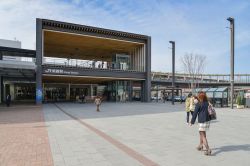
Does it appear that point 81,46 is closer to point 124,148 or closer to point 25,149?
point 25,149

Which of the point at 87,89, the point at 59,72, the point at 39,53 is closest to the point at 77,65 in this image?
the point at 59,72

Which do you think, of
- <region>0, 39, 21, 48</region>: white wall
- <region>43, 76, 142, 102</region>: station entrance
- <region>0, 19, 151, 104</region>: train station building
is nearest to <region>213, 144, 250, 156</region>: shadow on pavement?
<region>0, 19, 151, 104</region>: train station building

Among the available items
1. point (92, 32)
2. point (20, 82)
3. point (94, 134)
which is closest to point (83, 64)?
point (92, 32)

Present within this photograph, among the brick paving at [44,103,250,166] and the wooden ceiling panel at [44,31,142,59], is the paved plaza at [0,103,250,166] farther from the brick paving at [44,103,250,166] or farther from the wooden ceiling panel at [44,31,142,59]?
the wooden ceiling panel at [44,31,142,59]

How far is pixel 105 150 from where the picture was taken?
306 inches

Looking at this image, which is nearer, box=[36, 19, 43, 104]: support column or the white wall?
box=[36, 19, 43, 104]: support column

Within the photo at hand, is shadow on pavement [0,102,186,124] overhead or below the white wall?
below

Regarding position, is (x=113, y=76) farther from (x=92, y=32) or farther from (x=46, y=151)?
(x=46, y=151)

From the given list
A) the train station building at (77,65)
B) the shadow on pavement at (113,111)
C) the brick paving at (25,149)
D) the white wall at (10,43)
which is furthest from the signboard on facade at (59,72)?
the white wall at (10,43)

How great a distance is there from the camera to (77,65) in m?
35.0

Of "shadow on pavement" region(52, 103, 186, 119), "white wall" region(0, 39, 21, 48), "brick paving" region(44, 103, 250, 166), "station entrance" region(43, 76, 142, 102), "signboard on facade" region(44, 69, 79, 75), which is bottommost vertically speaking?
"shadow on pavement" region(52, 103, 186, 119)

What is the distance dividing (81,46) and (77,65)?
8669 millimetres

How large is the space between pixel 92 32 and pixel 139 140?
93.6 ft

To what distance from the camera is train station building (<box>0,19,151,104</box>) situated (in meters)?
32.3
